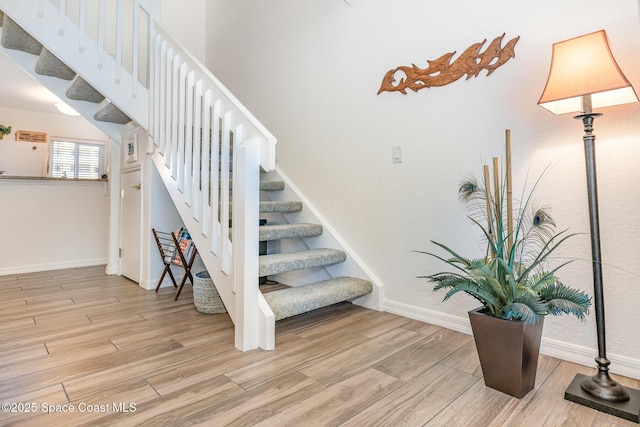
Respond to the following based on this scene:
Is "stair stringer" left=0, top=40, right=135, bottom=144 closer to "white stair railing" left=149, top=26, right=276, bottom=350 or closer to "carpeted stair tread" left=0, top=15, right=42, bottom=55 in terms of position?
"carpeted stair tread" left=0, top=15, right=42, bottom=55

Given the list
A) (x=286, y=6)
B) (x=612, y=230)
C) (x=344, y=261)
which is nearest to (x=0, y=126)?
(x=286, y=6)

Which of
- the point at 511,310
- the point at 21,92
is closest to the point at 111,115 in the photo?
the point at 21,92

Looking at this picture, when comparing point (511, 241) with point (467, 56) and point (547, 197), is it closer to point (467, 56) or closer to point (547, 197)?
point (547, 197)

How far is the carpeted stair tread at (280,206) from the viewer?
2.76 meters

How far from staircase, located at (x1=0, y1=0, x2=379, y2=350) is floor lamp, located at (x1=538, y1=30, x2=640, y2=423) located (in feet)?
4.25

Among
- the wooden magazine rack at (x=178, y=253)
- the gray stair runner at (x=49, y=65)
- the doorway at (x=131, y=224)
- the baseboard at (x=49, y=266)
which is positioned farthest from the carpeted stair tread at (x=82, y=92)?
the baseboard at (x=49, y=266)

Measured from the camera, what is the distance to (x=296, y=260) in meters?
2.32

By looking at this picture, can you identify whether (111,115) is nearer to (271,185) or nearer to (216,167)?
(271,185)

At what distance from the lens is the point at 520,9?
1815mm

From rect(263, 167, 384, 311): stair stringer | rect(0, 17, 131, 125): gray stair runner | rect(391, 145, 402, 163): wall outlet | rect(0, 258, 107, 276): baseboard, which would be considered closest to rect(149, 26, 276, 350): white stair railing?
rect(0, 17, 131, 125): gray stair runner

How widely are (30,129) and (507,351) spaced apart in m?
6.72

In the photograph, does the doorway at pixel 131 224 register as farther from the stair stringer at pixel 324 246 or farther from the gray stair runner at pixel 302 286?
the gray stair runner at pixel 302 286

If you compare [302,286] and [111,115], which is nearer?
[302,286]

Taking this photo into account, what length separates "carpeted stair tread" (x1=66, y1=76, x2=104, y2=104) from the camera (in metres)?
2.74
